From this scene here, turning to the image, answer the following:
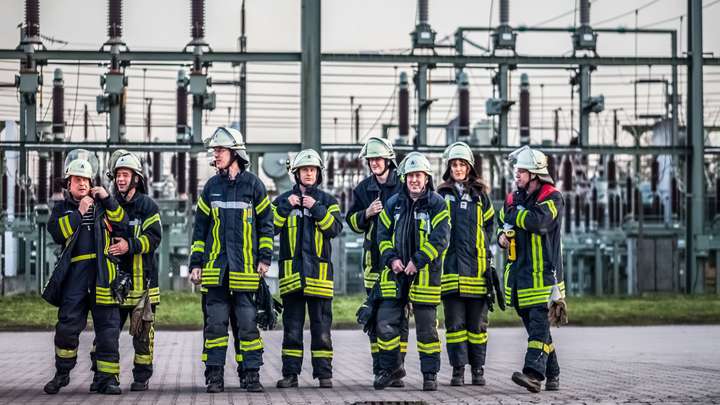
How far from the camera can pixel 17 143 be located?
28062 mm

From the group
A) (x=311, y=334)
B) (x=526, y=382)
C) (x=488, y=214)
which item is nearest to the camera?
(x=526, y=382)

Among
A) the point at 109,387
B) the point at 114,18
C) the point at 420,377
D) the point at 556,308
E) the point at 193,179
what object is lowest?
the point at 420,377

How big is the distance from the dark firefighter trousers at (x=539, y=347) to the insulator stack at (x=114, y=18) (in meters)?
18.5

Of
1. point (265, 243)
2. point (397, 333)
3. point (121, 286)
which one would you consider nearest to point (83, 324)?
point (121, 286)

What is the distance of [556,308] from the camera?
1105cm

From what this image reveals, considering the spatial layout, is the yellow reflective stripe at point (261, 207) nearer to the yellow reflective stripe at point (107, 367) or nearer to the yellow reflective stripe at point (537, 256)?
the yellow reflective stripe at point (107, 367)

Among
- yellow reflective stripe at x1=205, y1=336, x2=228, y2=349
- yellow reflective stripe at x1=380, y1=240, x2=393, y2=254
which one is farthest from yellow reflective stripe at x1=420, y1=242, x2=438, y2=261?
yellow reflective stripe at x1=205, y1=336, x2=228, y2=349

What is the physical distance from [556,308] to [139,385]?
3.43 m

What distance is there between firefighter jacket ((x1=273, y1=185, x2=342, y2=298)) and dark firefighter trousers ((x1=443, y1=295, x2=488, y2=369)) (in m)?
1.06

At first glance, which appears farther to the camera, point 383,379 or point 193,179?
point 193,179

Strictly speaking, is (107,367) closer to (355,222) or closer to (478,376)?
(355,222)

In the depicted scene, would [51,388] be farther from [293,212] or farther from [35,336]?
[35,336]

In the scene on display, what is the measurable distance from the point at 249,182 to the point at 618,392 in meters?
3.41

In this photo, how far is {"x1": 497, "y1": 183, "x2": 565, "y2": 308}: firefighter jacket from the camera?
1107 centimetres
